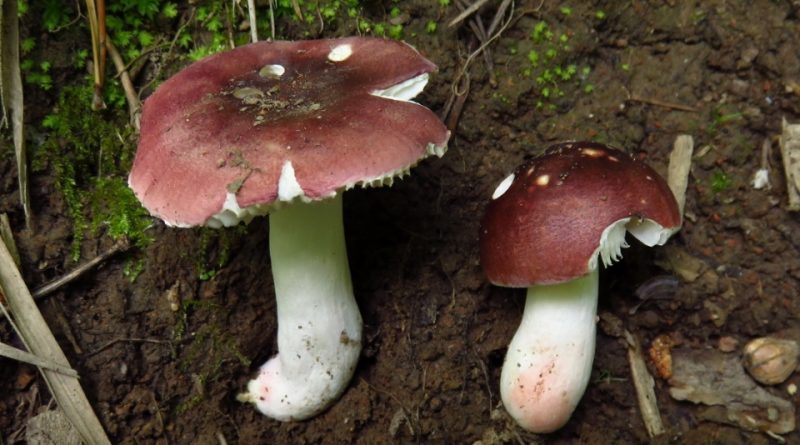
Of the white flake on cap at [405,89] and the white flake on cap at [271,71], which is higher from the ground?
the white flake on cap at [271,71]

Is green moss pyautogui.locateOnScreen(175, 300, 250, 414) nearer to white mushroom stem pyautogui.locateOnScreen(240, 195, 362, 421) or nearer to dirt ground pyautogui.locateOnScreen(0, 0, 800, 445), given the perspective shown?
dirt ground pyautogui.locateOnScreen(0, 0, 800, 445)

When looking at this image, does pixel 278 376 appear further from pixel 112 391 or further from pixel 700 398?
pixel 700 398

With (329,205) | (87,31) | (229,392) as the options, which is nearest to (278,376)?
(229,392)

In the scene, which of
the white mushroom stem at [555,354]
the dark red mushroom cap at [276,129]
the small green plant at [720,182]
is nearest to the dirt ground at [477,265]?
the small green plant at [720,182]

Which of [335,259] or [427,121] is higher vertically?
[427,121]

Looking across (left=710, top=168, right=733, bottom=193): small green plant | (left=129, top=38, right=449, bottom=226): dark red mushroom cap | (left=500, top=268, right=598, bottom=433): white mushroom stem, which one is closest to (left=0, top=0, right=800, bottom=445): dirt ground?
(left=710, top=168, right=733, bottom=193): small green plant

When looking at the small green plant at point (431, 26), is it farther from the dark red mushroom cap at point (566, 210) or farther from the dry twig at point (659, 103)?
the dry twig at point (659, 103)

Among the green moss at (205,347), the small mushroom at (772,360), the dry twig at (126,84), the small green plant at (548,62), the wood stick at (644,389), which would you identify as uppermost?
the dry twig at (126,84)
